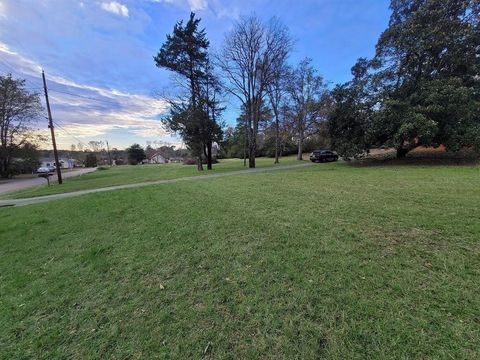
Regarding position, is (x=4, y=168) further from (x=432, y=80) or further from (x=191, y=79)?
(x=432, y=80)

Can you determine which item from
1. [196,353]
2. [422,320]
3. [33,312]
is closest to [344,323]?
[422,320]

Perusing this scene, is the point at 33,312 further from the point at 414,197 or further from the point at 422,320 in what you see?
the point at 414,197

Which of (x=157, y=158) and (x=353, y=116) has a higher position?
(x=353, y=116)

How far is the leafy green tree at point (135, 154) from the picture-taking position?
7855 cm

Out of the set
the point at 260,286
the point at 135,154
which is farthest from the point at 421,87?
the point at 135,154

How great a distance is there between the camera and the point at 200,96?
25.1m

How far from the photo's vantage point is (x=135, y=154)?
7900 centimetres

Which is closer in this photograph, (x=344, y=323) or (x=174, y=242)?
(x=344, y=323)

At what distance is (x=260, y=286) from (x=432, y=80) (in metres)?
18.6

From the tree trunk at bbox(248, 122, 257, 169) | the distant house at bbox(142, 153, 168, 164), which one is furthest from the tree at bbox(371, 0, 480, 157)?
the distant house at bbox(142, 153, 168, 164)

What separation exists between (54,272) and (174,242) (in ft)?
6.89

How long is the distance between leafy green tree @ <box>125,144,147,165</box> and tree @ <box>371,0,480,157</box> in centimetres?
7584

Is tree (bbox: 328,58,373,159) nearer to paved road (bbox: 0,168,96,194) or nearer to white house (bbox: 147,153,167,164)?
paved road (bbox: 0,168,96,194)

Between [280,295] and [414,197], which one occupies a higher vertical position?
[414,197]
